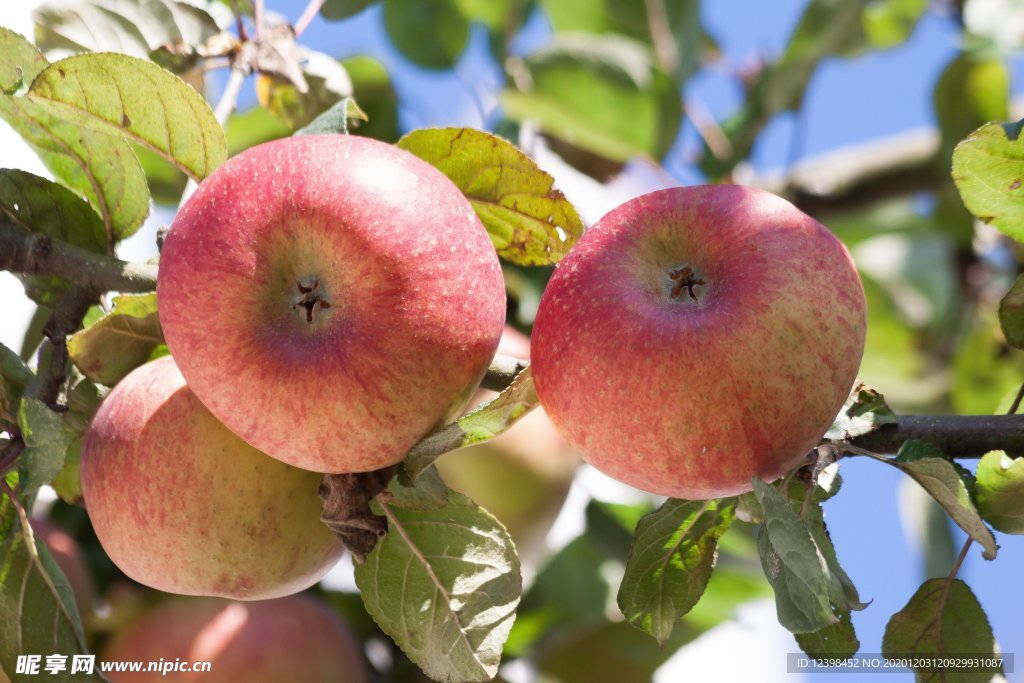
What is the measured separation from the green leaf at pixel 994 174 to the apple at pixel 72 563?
1.36 m

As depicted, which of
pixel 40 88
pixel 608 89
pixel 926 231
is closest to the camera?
pixel 40 88

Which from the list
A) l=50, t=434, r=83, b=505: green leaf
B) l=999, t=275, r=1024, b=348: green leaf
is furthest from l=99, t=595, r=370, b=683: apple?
l=999, t=275, r=1024, b=348: green leaf

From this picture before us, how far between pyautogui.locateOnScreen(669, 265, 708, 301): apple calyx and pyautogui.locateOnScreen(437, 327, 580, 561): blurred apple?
2.64ft

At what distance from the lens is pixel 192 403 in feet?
3.41

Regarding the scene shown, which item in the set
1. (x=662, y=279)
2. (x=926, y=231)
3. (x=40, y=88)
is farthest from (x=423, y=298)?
(x=926, y=231)

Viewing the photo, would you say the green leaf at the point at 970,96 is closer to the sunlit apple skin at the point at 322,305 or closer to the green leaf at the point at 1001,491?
the green leaf at the point at 1001,491

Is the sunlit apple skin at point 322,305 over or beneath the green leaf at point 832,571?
over

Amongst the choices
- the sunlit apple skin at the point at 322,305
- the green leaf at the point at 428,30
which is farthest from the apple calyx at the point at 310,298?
the green leaf at the point at 428,30

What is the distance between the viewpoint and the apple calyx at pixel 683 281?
0.90 meters

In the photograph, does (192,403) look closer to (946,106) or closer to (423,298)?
(423,298)

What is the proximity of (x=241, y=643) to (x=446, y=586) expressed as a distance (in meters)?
0.77

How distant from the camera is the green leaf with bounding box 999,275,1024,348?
1007 mm

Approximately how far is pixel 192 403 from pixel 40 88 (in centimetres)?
31

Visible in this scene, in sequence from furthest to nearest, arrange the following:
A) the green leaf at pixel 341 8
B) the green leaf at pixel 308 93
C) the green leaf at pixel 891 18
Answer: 1. the green leaf at pixel 891 18
2. the green leaf at pixel 341 8
3. the green leaf at pixel 308 93
